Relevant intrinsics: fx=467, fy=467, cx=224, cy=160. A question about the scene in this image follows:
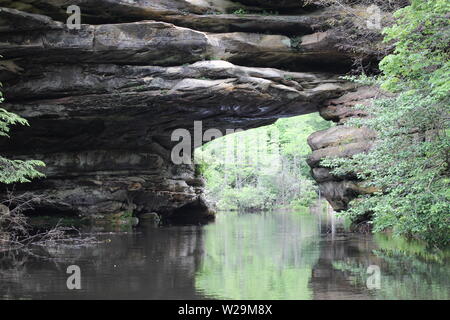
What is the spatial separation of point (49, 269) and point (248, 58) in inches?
477

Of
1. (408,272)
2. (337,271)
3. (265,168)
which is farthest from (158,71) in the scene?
(265,168)

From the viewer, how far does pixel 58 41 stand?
1634cm

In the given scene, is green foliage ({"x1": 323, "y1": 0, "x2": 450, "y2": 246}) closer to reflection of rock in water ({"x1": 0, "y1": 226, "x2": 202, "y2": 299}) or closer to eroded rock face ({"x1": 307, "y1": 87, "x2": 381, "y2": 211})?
eroded rock face ({"x1": 307, "y1": 87, "x2": 381, "y2": 211})

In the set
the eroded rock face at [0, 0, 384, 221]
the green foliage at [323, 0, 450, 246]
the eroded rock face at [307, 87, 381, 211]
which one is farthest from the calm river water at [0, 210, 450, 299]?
the eroded rock face at [0, 0, 384, 221]

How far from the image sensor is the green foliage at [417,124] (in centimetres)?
1059

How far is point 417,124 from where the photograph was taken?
11664mm

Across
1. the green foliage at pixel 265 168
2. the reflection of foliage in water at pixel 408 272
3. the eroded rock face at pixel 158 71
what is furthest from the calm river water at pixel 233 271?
the green foliage at pixel 265 168

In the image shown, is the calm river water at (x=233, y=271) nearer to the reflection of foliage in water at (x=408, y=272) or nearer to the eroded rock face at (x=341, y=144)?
the reflection of foliage in water at (x=408, y=272)

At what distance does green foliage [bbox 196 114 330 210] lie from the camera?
4841 cm

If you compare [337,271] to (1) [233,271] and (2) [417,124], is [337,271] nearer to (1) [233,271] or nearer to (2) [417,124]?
(1) [233,271]
